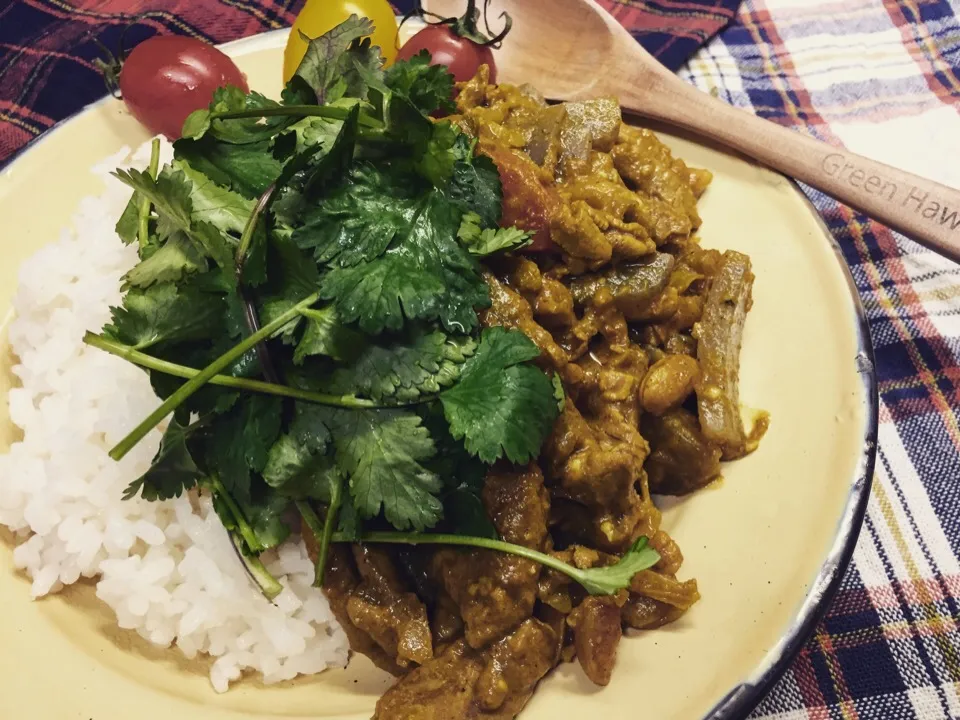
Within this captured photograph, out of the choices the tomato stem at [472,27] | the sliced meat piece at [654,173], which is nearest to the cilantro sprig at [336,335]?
the sliced meat piece at [654,173]

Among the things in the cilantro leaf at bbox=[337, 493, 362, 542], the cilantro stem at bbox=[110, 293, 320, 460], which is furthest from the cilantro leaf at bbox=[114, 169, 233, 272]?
the cilantro leaf at bbox=[337, 493, 362, 542]

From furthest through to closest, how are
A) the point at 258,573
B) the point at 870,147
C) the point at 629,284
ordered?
1. the point at 870,147
2. the point at 629,284
3. the point at 258,573

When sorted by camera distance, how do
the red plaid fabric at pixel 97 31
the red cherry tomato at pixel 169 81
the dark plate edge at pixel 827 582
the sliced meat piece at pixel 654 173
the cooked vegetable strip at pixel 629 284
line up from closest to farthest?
1. the dark plate edge at pixel 827 582
2. the cooked vegetable strip at pixel 629 284
3. the sliced meat piece at pixel 654 173
4. the red cherry tomato at pixel 169 81
5. the red plaid fabric at pixel 97 31

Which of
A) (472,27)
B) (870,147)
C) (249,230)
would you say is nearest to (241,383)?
(249,230)

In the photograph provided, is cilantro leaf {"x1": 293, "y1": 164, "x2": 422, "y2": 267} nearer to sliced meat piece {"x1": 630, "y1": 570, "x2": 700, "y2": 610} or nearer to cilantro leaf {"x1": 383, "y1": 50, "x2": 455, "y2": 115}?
cilantro leaf {"x1": 383, "y1": 50, "x2": 455, "y2": 115}

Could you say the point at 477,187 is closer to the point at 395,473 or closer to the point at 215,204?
the point at 215,204

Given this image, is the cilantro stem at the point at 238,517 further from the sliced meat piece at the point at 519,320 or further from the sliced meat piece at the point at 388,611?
the sliced meat piece at the point at 519,320
